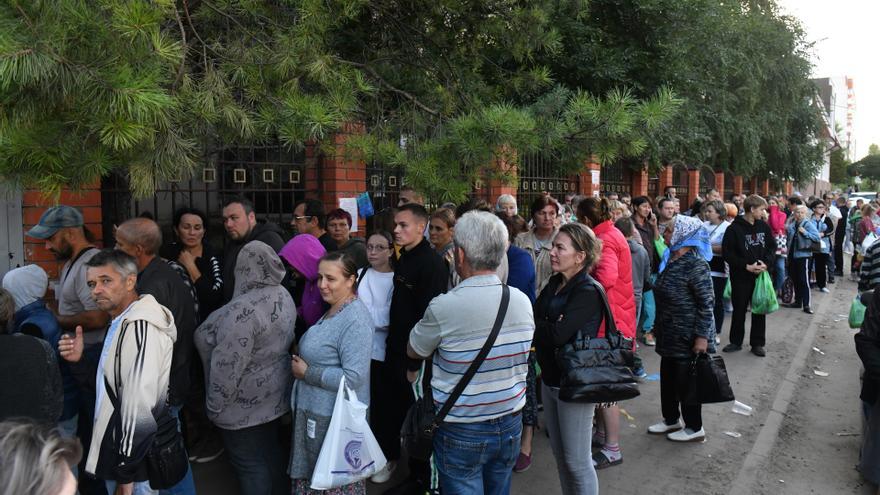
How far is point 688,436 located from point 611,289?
5.08ft

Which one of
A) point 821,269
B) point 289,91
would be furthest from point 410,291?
point 821,269

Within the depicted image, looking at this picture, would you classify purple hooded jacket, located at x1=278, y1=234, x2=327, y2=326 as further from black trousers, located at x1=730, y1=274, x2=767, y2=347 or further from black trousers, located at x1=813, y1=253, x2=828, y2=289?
black trousers, located at x1=813, y1=253, x2=828, y2=289

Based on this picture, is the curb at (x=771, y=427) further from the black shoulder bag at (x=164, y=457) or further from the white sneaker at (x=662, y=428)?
the black shoulder bag at (x=164, y=457)

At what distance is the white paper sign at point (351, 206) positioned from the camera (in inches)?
266

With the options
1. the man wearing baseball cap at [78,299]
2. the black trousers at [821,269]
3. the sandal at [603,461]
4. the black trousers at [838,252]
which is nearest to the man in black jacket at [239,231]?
the man wearing baseball cap at [78,299]

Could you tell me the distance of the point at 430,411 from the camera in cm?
286

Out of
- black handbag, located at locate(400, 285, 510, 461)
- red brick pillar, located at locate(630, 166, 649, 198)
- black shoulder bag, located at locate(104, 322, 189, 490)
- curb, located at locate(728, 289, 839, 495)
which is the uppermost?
red brick pillar, located at locate(630, 166, 649, 198)

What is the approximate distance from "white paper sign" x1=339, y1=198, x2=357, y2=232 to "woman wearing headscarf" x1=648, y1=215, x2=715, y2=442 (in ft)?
11.2

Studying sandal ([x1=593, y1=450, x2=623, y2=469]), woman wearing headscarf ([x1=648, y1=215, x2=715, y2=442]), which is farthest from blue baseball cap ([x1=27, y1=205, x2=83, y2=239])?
woman wearing headscarf ([x1=648, y1=215, x2=715, y2=442])

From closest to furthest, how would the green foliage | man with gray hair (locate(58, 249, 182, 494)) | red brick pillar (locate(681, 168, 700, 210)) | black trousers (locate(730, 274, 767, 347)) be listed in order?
1. the green foliage
2. man with gray hair (locate(58, 249, 182, 494))
3. black trousers (locate(730, 274, 767, 347))
4. red brick pillar (locate(681, 168, 700, 210))

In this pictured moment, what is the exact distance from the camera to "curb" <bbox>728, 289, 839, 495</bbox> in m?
4.43

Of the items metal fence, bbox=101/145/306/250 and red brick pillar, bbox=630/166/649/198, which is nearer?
metal fence, bbox=101/145/306/250

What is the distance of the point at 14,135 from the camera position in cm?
215

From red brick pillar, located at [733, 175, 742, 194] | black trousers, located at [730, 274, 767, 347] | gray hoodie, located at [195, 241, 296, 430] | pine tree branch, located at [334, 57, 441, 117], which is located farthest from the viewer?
red brick pillar, located at [733, 175, 742, 194]
